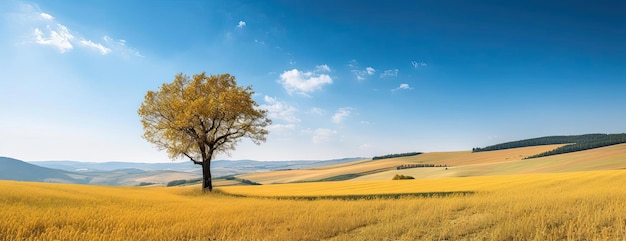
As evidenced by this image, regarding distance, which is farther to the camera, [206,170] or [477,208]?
[206,170]

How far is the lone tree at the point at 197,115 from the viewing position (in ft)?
101

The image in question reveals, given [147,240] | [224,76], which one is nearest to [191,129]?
[224,76]

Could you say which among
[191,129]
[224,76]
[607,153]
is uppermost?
[224,76]

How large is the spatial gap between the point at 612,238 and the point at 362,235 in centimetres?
623

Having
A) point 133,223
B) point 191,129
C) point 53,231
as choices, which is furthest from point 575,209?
point 191,129

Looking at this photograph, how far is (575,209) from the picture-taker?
39.3 ft

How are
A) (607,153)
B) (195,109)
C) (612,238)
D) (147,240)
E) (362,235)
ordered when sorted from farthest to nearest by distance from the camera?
(607,153) → (195,109) → (362,235) → (147,240) → (612,238)

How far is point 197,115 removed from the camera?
31188 mm

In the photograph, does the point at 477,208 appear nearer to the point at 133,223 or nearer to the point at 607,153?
the point at 133,223

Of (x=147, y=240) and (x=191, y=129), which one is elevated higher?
(x=191, y=129)

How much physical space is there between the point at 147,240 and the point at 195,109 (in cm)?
2166

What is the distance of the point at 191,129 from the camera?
32.1 meters

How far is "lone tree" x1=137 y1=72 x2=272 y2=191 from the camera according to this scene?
101 feet

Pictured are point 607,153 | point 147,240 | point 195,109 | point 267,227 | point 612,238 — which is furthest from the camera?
point 607,153
